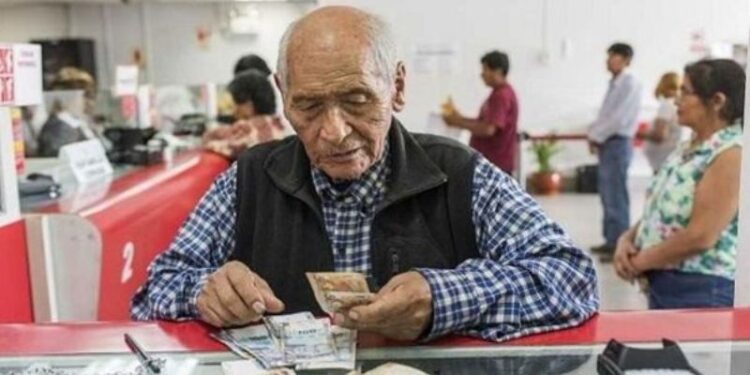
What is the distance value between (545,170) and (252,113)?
14.4ft

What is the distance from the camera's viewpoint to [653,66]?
25.5ft

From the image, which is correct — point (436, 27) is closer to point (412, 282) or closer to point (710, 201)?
point (710, 201)

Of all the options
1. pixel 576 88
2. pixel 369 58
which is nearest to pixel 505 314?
pixel 369 58

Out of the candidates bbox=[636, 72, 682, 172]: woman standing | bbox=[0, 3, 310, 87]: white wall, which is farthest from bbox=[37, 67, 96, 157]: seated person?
bbox=[0, 3, 310, 87]: white wall

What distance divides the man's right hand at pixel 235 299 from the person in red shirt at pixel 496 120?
4.14 metres

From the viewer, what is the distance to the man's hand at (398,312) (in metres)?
1.03

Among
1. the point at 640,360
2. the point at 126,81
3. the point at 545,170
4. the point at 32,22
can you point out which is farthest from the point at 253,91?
the point at 32,22

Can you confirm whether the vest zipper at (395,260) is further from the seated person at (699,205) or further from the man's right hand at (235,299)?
the seated person at (699,205)

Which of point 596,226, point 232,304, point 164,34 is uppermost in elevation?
point 164,34

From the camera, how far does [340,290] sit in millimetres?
1062

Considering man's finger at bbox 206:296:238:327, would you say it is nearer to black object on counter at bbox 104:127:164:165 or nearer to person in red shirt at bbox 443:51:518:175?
black object on counter at bbox 104:127:164:165

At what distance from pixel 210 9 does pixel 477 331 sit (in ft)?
38.6

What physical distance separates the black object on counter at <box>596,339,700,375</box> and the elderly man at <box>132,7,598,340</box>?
16 cm

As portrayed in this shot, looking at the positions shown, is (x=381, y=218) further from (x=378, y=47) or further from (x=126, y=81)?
(x=126, y=81)
